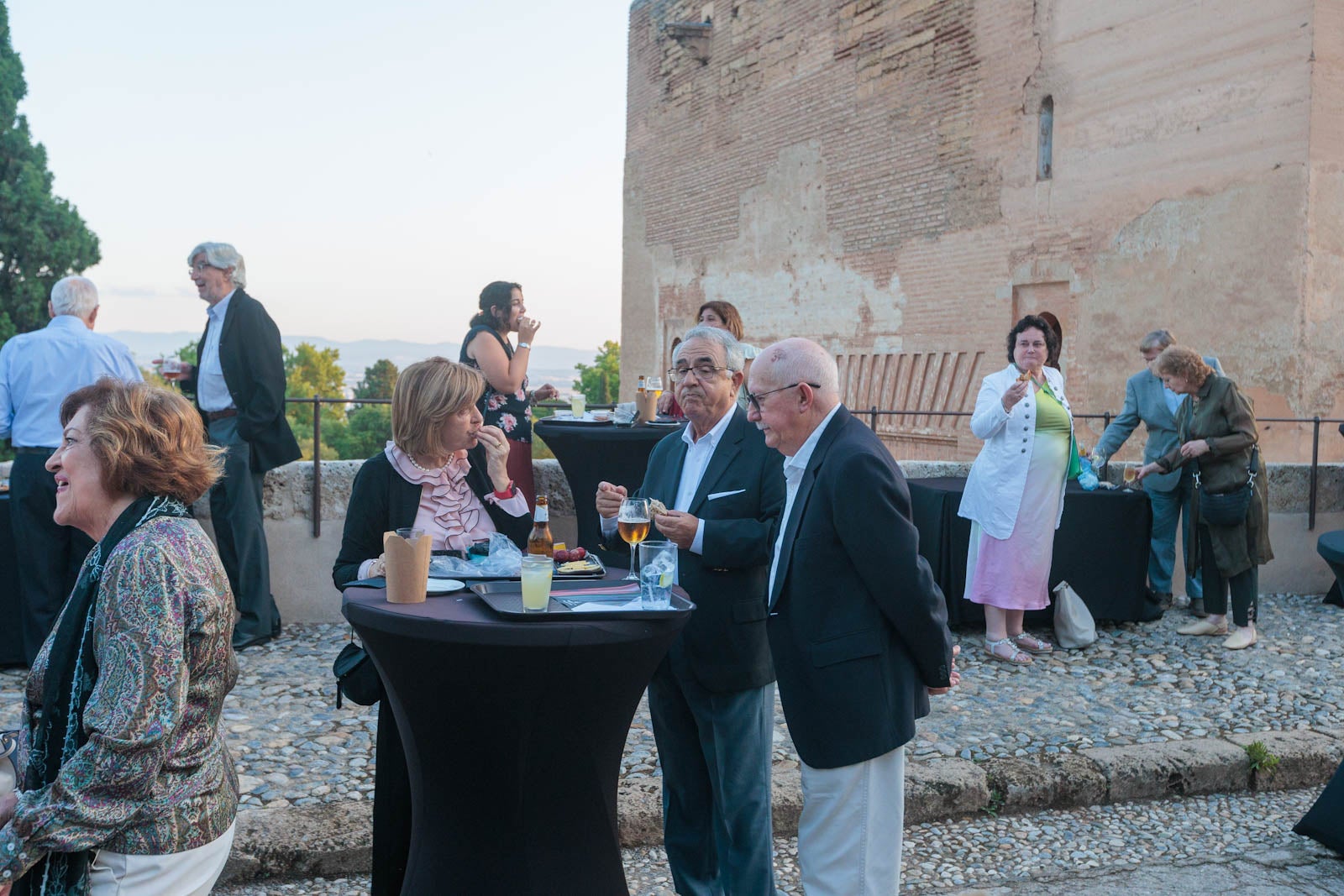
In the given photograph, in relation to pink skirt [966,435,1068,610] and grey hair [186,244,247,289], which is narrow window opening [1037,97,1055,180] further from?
grey hair [186,244,247,289]

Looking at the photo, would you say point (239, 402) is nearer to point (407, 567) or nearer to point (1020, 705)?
point (407, 567)

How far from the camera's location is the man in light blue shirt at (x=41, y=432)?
17.1 feet

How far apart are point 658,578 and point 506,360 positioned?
116 inches

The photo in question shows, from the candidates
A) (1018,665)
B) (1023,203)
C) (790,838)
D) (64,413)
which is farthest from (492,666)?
(1023,203)

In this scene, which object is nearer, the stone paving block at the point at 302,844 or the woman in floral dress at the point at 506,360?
the stone paving block at the point at 302,844

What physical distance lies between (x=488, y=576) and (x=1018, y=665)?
389 centimetres

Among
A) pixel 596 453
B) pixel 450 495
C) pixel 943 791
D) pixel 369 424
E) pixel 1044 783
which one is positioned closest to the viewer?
pixel 450 495

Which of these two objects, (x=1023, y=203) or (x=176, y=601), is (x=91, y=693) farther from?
(x=1023, y=203)

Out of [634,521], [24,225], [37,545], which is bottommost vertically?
[37,545]

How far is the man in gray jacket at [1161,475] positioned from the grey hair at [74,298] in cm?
604

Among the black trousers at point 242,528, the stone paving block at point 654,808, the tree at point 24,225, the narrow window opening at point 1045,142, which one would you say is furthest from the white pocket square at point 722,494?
the tree at point 24,225

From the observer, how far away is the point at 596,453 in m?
5.52

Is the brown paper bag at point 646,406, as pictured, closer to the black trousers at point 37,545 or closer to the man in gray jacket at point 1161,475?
the black trousers at point 37,545

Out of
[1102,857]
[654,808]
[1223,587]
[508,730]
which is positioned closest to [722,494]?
[508,730]
